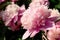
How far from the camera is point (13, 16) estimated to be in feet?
4.02

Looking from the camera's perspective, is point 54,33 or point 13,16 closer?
point 54,33

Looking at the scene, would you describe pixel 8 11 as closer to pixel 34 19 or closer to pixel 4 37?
pixel 4 37

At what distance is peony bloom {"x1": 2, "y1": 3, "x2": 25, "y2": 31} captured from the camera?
1.19 m

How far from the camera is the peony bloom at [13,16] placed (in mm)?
1194

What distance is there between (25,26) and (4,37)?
39 cm

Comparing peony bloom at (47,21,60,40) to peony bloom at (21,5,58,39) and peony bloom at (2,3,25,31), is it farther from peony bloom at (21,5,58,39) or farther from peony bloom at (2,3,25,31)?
peony bloom at (2,3,25,31)

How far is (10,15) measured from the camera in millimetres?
1258

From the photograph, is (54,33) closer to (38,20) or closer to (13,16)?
(38,20)

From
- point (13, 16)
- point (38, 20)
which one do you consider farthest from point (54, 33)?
point (13, 16)

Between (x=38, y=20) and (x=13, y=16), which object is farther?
(x=13, y=16)

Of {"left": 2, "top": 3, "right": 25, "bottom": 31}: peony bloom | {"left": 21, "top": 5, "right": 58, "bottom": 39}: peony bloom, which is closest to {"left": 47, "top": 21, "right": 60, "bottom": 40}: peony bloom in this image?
{"left": 21, "top": 5, "right": 58, "bottom": 39}: peony bloom

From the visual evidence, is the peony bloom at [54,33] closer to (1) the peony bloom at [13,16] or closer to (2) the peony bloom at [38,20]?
(2) the peony bloom at [38,20]

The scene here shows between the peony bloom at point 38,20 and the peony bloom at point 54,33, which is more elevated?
the peony bloom at point 38,20

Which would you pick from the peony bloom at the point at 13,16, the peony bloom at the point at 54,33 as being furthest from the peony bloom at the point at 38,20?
the peony bloom at the point at 13,16
